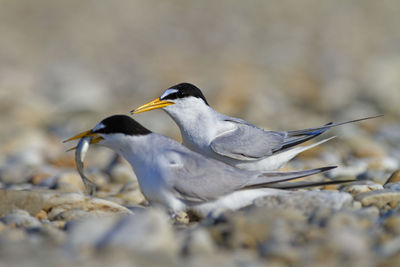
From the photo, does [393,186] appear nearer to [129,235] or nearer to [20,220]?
[129,235]

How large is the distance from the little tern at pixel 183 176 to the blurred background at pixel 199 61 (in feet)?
12.5

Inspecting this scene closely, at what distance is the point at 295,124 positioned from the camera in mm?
9773

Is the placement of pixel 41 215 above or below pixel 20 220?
below

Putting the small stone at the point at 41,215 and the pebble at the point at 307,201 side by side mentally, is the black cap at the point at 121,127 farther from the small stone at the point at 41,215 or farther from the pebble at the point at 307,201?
the pebble at the point at 307,201

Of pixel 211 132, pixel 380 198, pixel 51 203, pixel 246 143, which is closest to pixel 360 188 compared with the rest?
pixel 380 198

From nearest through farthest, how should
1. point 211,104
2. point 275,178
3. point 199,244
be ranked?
point 199,244 → point 275,178 → point 211,104

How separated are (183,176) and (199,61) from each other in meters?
14.9

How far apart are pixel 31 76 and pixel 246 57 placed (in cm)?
634

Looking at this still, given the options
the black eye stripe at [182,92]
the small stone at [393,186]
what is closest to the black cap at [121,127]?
the black eye stripe at [182,92]

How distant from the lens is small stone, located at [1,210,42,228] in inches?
150

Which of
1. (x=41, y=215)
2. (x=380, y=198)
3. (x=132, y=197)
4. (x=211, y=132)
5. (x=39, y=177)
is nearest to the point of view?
(x=380, y=198)

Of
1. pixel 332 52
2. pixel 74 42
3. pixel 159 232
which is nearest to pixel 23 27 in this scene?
pixel 74 42

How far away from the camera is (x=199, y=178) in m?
3.94

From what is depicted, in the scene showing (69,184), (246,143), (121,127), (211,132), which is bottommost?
(69,184)
